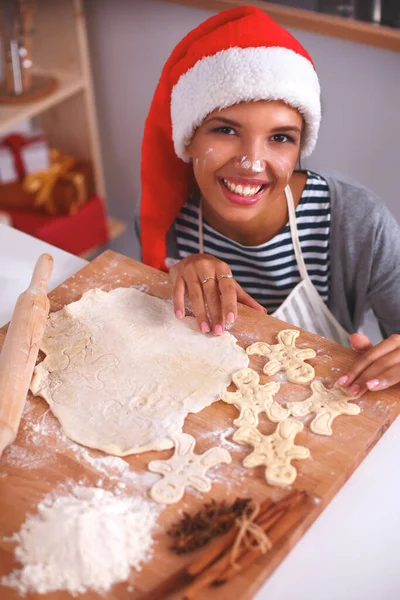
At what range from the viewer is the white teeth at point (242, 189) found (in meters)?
1.16

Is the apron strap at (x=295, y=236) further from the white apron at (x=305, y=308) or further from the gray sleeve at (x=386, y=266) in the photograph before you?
the gray sleeve at (x=386, y=266)

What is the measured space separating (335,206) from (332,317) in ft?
0.72

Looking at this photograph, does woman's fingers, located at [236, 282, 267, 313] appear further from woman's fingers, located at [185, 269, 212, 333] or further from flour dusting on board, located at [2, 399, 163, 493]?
flour dusting on board, located at [2, 399, 163, 493]

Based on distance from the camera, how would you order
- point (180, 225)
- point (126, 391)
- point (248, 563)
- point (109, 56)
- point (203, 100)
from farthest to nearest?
1. point (109, 56)
2. point (180, 225)
3. point (203, 100)
4. point (126, 391)
5. point (248, 563)

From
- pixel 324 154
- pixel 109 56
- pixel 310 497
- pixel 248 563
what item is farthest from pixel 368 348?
pixel 109 56

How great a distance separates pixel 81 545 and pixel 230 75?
0.73 meters

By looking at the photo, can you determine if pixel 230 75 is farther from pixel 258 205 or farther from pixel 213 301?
pixel 213 301

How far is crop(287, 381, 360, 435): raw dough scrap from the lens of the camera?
89 centimetres

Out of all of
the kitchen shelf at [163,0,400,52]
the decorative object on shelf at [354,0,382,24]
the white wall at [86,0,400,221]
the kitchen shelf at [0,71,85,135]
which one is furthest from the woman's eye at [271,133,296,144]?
the kitchen shelf at [0,71,85,135]

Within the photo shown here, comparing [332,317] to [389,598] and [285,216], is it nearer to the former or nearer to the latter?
[285,216]

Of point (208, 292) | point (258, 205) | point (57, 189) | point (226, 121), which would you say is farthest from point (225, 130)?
point (57, 189)

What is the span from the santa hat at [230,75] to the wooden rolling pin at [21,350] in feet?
1.16

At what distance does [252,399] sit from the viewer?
93cm

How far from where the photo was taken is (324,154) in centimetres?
216
